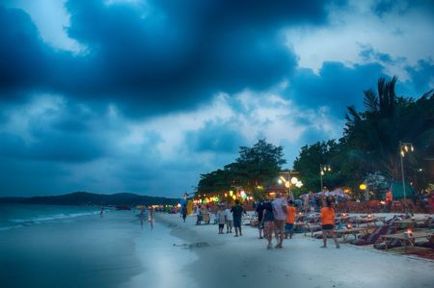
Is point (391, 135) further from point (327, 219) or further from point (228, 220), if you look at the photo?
point (327, 219)

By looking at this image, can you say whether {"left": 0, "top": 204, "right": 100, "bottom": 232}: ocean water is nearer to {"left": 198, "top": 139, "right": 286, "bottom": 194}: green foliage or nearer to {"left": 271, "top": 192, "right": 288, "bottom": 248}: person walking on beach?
{"left": 198, "top": 139, "right": 286, "bottom": 194}: green foliage

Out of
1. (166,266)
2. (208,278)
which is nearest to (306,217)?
(166,266)

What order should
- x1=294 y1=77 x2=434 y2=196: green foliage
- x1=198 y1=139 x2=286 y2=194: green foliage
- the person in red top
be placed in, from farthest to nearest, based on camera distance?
x1=198 y1=139 x2=286 y2=194: green foliage, x1=294 y1=77 x2=434 y2=196: green foliage, the person in red top

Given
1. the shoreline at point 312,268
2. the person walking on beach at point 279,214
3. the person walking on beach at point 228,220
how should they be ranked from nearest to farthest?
the shoreline at point 312,268 < the person walking on beach at point 279,214 < the person walking on beach at point 228,220

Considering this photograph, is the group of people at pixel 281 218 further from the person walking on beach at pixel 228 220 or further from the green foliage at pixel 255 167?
the green foliage at pixel 255 167

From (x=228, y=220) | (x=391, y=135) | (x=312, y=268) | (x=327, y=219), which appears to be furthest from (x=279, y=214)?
(x=391, y=135)

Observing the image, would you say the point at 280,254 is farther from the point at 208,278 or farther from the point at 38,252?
the point at 38,252

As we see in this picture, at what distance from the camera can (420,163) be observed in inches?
1576

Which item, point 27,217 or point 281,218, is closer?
point 281,218

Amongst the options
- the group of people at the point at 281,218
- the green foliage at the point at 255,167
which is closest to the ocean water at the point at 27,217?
the green foliage at the point at 255,167

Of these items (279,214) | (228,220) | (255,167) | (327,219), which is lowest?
(228,220)

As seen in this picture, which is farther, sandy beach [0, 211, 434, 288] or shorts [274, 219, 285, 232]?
shorts [274, 219, 285, 232]

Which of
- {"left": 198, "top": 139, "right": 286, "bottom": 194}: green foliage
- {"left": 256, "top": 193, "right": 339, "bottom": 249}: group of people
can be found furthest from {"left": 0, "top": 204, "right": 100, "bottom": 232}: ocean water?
{"left": 256, "top": 193, "right": 339, "bottom": 249}: group of people

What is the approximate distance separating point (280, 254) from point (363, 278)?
4679 mm
